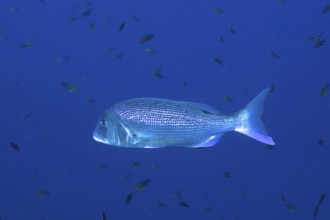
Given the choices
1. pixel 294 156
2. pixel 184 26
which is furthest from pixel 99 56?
pixel 294 156

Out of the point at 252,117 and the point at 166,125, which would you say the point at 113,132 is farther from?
the point at 252,117

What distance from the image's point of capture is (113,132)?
3.28m

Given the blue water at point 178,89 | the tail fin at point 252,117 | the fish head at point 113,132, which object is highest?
the tail fin at point 252,117

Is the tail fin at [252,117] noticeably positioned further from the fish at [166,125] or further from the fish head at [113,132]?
the fish head at [113,132]

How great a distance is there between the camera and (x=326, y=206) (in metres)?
16.8

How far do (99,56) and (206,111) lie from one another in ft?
85.1

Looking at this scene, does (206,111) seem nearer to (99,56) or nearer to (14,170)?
(14,170)

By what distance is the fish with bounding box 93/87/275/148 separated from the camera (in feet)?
10.7

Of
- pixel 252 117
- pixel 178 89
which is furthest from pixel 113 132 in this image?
pixel 178 89

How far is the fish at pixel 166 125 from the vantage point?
10.7ft

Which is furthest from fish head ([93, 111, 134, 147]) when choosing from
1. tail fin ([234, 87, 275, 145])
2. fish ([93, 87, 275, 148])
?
tail fin ([234, 87, 275, 145])

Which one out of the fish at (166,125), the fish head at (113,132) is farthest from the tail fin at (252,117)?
the fish head at (113,132)

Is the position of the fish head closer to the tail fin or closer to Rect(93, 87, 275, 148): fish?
Rect(93, 87, 275, 148): fish

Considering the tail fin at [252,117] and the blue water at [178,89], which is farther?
the blue water at [178,89]
